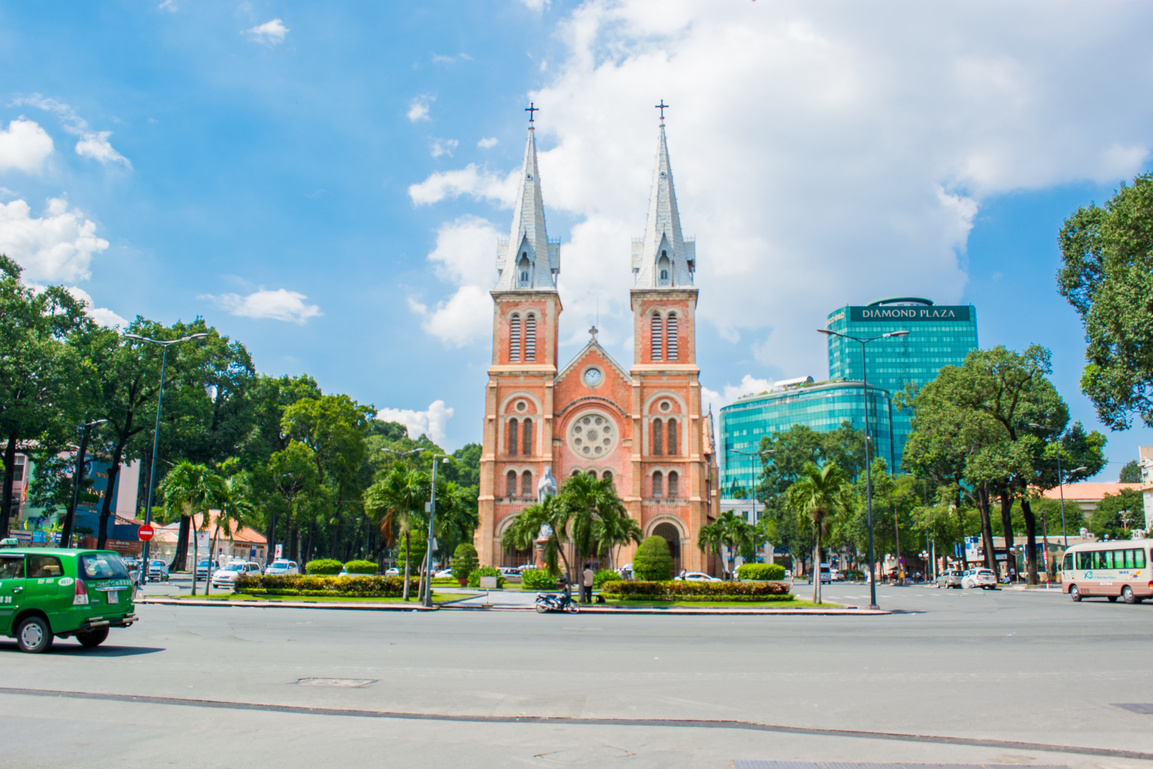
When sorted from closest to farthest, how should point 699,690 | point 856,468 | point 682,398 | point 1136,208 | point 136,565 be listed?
1. point 699,690
2. point 1136,208
3. point 136,565
4. point 682,398
5. point 856,468

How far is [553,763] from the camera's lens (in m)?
6.41

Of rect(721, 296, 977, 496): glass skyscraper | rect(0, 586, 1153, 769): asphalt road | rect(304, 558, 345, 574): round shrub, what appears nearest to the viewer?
rect(0, 586, 1153, 769): asphalt road

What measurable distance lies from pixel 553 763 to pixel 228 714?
367 centimetres

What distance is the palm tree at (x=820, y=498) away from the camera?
31438 millimetres

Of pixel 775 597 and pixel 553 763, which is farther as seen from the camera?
pixel 775 597

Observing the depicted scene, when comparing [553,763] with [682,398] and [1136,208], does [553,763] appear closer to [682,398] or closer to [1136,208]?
[1136,208]

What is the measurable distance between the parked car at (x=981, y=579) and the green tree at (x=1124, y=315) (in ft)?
78.5

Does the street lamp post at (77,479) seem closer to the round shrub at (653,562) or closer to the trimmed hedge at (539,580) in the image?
the trimmed hedge at (539,580)

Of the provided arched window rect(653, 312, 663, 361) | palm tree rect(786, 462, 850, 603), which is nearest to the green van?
palm tree rect(786, 462, 850, 603)

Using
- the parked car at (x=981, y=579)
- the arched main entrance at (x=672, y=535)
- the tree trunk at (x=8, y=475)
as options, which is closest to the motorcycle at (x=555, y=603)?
the tree trunk at (x=8, y=475)

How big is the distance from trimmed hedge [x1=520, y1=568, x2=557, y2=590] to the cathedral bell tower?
16.8m

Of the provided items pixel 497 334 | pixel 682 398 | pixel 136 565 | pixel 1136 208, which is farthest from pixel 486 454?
pixel 1136 208

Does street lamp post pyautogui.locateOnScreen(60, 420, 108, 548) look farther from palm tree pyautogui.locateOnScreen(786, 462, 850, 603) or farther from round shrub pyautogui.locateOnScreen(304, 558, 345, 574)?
palm tree pyautogui.locateOnScreen(786, 462, 850, 603)

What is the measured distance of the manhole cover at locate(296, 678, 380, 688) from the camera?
9.94 metres
